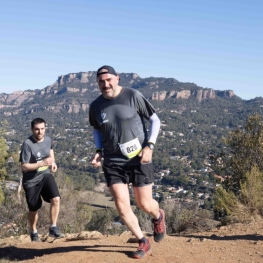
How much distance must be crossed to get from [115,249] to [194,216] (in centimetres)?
379

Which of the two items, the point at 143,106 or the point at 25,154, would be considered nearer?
the point at 143,106

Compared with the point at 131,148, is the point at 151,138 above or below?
above

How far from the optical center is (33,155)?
18.9 ft

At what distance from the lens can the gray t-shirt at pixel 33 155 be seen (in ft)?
18.7

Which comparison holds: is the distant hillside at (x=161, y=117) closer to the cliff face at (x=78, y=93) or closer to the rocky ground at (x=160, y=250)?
the cliff face at (x=78, y=93)

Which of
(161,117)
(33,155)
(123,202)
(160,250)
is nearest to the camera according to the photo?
(123,202)

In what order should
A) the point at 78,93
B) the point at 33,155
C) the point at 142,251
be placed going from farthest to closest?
1. the point at 78,93
2. the point at 33,155
3. the point at 142,251

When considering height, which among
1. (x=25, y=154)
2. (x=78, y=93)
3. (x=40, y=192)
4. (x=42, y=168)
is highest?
(x=78, y=93)

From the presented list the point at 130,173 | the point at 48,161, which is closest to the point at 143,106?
the point at 130,173

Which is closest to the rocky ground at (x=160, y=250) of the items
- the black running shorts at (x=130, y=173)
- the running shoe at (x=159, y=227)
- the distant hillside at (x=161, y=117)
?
the running shoe at (x=159, y=227)

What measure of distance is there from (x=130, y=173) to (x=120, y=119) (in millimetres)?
641

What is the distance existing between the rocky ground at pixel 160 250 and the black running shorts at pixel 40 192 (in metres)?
0.62

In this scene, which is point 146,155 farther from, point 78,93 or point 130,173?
point 78,93

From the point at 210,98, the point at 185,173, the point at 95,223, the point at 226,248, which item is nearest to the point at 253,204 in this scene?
the point at 226,248
